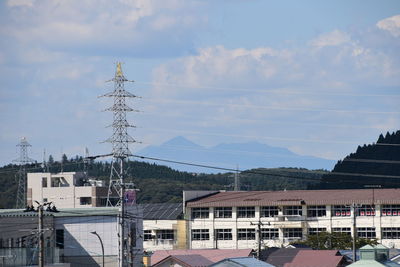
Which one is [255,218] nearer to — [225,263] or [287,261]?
[287,261]

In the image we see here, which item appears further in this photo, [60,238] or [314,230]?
[314,230]

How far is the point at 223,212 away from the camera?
471 feet

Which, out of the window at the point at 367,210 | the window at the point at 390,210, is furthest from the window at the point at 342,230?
the window at the point at 390,210

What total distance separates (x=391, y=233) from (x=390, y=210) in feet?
11.0

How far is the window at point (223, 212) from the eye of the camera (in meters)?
143

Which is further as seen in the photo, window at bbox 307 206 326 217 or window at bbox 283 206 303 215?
window at bbox 283 206 303 215

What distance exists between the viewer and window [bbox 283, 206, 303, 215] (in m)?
141

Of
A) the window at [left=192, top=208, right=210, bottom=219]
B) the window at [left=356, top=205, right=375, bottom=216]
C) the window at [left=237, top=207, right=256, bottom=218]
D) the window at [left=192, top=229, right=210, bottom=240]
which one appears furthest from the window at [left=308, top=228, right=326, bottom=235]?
the window at [left=192, top=208, right=210, bottom=219]

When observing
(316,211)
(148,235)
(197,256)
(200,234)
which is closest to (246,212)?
(200,234)

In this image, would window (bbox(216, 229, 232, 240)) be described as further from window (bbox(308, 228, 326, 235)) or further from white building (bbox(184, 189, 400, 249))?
window (bbox(308, 228, 326, 235))

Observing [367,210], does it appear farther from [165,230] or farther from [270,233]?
[165,230]

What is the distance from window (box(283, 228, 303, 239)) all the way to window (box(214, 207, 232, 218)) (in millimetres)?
8297

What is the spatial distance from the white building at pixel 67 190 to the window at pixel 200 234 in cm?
2034

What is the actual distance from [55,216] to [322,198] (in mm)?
64606
